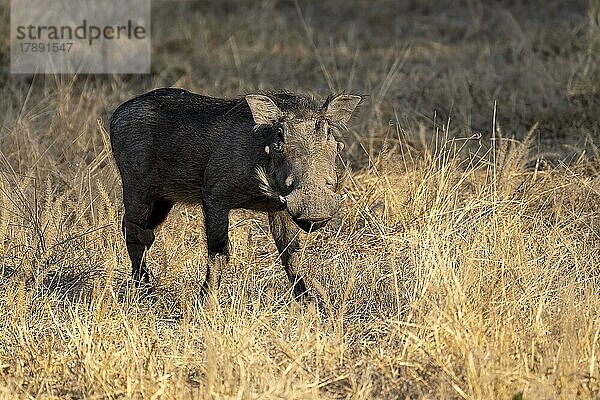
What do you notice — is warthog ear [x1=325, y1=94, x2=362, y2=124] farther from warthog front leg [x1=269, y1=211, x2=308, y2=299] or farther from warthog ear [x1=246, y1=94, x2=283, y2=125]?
warthog front leg [x1=269, y1=211, x2=308, y2=299]

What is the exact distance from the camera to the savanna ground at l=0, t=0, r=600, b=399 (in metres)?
3.95

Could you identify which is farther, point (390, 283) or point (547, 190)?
point (547, 190)

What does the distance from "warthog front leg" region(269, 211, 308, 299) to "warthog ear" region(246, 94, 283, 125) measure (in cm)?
57

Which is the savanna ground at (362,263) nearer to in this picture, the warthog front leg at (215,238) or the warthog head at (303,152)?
the warthog front leg at (215,238)

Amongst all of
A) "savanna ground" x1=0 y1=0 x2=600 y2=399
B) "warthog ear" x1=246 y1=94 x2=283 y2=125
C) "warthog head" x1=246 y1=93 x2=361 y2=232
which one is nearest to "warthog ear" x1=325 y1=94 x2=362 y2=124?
"warthog head" x1=246 y1=93 x2=361 y2=232

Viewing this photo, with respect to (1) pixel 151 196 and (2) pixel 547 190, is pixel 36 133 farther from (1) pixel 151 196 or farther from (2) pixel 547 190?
(2) pixel 547 190

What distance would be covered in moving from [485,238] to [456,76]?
374 cm

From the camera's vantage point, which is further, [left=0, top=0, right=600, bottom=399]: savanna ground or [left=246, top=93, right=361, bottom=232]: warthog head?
[left=246, top=93, right=361, bottom=232]: warthog head

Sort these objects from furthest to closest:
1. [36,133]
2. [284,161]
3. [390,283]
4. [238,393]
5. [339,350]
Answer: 1. [36,133]
2. [390,283]
3. [284,161]
4. [339,350]
5. [238,393]

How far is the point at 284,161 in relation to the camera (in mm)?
4504

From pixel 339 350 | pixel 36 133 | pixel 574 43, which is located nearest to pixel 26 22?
pixel 36 133

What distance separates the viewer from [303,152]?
446 centimetres

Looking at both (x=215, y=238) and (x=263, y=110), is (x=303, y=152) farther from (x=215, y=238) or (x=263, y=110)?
(x=215, y=238)

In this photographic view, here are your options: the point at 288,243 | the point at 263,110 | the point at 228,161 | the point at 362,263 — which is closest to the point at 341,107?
the point at 263,110
